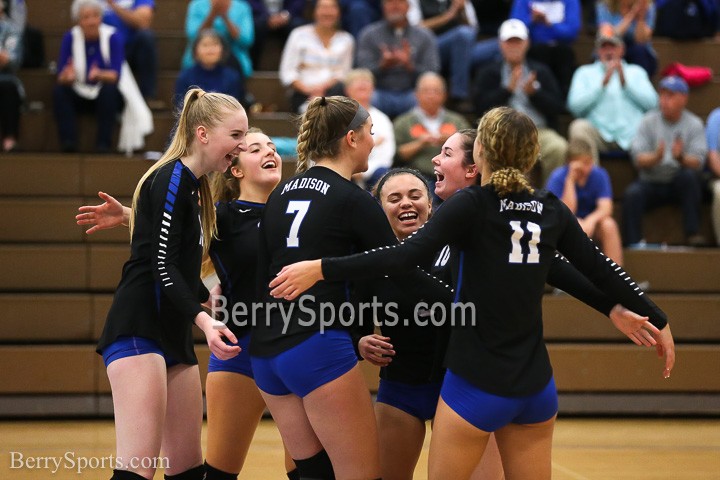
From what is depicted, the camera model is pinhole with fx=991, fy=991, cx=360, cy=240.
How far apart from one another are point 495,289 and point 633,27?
264 inches

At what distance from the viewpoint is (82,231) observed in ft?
24.7

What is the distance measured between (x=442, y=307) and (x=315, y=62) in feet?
17.4

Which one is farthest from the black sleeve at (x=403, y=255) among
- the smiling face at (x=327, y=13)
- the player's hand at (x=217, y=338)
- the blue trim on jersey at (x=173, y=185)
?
the smiling face at (x=327, y=13)

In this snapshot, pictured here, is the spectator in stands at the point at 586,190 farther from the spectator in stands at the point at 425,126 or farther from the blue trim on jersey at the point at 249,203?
the blue trim on jersey at the point at 249,203

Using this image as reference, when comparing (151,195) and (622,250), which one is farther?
(622,250)

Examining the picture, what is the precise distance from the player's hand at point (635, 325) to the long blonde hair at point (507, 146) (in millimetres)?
576

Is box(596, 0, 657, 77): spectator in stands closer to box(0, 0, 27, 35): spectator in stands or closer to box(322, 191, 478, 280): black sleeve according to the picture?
box(0, 0, 27, 35): spectator in stands

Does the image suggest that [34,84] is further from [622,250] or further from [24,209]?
[622,250]

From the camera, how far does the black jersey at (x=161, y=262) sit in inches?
133

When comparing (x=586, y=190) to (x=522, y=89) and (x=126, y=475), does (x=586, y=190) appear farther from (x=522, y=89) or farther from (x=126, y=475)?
(x=126, y=475)

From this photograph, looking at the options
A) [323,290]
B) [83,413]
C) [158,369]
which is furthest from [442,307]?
[83,413]

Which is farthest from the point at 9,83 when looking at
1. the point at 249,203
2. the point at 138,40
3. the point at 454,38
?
the point at 249,203

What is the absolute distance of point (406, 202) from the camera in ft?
12.8

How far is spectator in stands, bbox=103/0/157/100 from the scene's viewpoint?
8484mm
